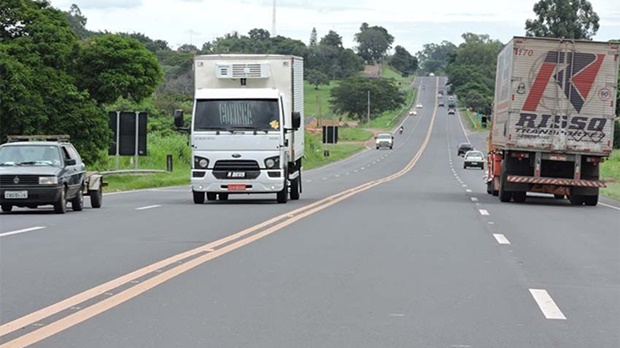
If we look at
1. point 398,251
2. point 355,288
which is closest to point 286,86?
point 398,251

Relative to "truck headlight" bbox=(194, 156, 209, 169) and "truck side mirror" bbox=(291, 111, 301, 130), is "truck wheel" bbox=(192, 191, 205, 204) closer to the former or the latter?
"truck headlight" bbox=(194, 156, 209, 169)

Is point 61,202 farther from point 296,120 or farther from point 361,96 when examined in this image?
point 361,96

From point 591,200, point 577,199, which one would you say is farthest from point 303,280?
point 577,199

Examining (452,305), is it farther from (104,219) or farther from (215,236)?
(104,219)

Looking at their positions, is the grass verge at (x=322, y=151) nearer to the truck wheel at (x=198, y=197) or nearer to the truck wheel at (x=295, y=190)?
the truck wheel at (x=295, y=190)

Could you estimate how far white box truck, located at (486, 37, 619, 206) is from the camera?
91.8ft

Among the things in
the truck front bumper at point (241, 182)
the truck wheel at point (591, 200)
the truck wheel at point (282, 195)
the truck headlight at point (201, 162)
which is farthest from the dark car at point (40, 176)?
the truck wheel at point (591, 200)

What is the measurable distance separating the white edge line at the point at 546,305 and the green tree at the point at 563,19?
13197 centimetres

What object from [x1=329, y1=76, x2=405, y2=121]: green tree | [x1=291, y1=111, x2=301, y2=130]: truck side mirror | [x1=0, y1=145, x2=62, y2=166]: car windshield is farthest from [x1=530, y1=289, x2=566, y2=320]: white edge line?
[x1=329, y1=76, x2=405, y2=121]: green tree

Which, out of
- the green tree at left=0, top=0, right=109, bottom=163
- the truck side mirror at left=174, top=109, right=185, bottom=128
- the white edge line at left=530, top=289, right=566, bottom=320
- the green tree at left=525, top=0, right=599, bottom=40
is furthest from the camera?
the green tree at left=525, top=0, right=599, bottom=40

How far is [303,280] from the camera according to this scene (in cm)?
1189

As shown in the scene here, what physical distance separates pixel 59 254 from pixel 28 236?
2.73m

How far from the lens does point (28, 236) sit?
54.3 ft

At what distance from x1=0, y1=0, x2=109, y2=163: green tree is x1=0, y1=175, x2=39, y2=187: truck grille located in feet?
58.9
